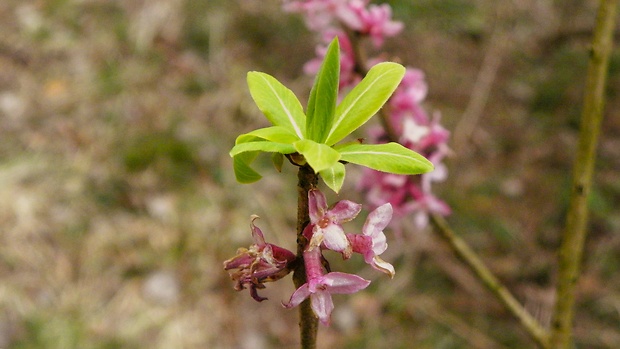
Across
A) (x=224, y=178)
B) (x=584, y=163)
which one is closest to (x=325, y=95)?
(x=584, y=163)

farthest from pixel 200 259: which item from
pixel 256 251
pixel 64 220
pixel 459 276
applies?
pixel 256 251

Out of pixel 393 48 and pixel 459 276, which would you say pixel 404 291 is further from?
pixel 393 48

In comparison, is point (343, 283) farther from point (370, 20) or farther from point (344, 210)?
point (370, 20)

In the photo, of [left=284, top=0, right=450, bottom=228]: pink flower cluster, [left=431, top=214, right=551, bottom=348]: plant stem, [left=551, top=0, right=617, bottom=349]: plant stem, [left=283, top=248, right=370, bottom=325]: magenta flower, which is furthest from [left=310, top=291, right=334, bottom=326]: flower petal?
[left=551, top=0, right=617, bottom=349]: plant stem

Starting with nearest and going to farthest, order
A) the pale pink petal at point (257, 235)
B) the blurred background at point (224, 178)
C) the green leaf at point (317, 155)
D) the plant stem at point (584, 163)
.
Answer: the green leaf at point (317, 155) → the pale pink petal at point (257, 235) → the plant stem at point (584, 163) → the blurred background at point (224, 178)

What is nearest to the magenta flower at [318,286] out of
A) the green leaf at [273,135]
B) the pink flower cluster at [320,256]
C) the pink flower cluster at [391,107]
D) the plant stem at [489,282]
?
the pink flower cluster at [320,256]

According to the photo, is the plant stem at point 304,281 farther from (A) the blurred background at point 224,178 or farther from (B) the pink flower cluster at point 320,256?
(A) the blurred background at point 224,178

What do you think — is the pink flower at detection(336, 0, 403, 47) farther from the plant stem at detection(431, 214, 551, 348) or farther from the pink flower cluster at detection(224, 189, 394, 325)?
the pink flower cluster at detection(224, 189, 394, 325)

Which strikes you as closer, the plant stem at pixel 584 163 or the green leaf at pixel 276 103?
the green leaf at pixel 276 103
